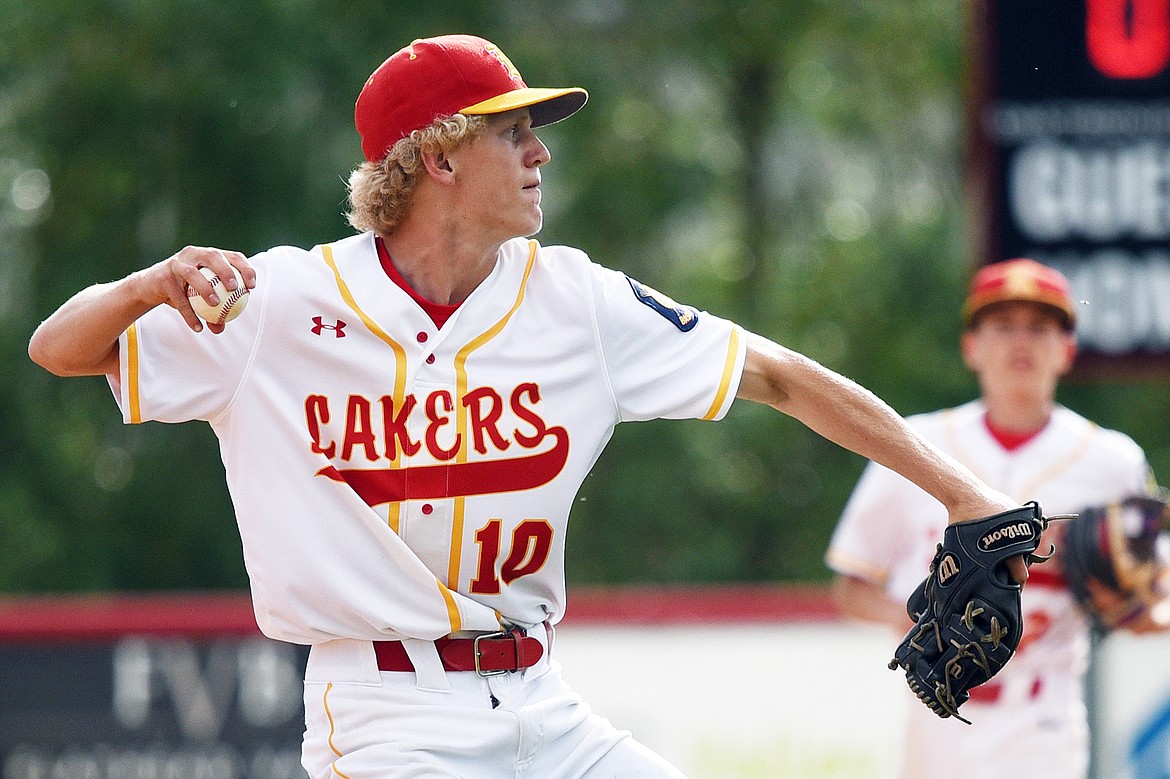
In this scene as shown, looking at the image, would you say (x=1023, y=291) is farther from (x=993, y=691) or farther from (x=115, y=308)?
(x=115, y=308)

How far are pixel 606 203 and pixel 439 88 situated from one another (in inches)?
475

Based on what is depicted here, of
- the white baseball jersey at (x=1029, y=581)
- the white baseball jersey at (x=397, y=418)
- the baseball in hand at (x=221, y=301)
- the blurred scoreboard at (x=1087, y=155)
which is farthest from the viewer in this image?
the blurred scoreboard at (x=1087, y=155)

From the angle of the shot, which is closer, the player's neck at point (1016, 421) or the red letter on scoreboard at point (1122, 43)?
the player's neck at point (1016, 421)

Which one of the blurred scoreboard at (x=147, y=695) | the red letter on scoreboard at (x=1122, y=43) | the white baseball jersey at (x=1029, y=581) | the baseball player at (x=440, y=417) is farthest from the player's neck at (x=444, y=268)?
the red letter on scoreboard at (x=1122, y=43)

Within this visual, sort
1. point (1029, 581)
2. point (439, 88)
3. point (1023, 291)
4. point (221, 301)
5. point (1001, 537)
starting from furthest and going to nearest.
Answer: point (1023, 291)
point (1029, 581)
point (439, 88)
point (1001, 537)
point (221, 301)

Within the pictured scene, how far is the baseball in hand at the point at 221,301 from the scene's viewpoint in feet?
10.7

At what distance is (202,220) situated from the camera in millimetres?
14102

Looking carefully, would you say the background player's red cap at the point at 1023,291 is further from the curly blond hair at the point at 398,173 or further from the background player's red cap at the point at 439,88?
the curly blond hair at the point at 398,173

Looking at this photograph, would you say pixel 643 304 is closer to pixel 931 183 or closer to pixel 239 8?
pixel 239 8

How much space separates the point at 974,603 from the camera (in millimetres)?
3391

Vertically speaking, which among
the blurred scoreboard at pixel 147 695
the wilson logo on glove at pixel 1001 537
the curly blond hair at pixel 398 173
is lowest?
the blurred scoreboard at pixel 147 695

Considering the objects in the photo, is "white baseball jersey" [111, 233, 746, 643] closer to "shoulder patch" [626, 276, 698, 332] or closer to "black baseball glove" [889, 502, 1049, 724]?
"shoulder patch" [626, 276, 698, 332]

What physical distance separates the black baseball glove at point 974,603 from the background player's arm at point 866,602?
217cm

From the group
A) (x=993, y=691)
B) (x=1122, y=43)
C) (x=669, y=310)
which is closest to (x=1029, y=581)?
(x=993, y=691)
